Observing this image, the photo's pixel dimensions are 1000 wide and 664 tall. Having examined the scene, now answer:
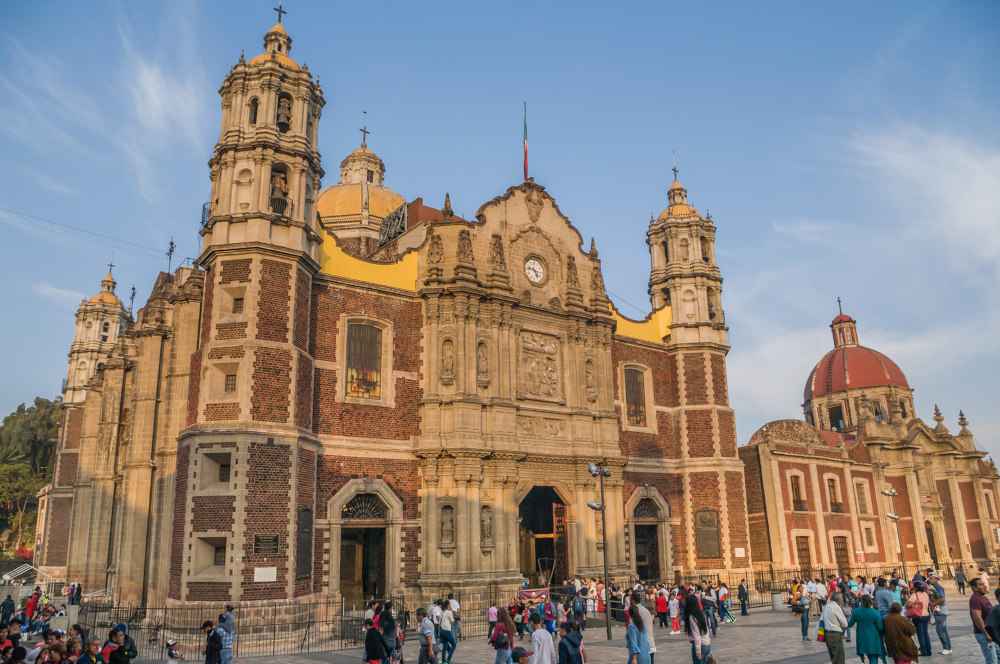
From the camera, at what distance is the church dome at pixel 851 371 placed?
6588cm

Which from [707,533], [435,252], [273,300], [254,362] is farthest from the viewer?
[707,533]

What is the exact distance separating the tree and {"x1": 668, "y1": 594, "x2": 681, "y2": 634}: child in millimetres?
71514

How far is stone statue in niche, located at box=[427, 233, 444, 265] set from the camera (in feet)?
98.0

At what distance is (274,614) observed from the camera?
21.5m

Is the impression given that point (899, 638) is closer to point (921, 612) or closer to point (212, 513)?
point (921, 612)

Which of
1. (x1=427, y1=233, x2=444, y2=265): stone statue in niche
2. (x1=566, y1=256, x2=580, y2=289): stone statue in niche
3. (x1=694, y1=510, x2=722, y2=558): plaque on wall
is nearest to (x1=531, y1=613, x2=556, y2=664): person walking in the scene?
(x1=427, y1=233, x2=444, y2=265): stone statue in niche

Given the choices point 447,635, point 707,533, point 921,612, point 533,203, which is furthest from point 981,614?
point 533,203

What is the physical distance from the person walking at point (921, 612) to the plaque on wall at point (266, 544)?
16298 mm

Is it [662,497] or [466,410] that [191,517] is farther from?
[662,497]

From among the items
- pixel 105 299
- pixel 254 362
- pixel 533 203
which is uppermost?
pixel 105 299

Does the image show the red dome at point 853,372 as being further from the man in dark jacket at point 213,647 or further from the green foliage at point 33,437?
the green foliage at point 33,437

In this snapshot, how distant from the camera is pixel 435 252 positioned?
2994cm

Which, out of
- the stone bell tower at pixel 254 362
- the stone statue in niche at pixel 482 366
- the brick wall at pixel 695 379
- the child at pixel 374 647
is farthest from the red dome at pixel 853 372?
the child at pixel 374 647

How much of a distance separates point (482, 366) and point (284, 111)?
11610 mm
